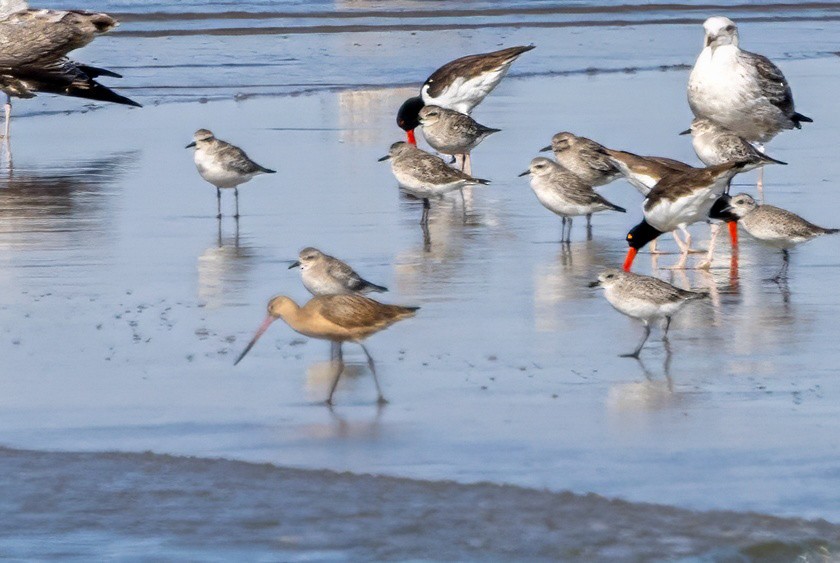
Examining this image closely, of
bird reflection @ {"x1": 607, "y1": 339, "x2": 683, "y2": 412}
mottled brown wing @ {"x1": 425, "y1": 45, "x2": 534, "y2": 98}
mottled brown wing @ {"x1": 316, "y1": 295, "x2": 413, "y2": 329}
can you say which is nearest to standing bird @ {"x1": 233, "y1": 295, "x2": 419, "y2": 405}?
mottled brown wing @ {"x1": 316, "y1": 295, "x2": 413, "y2": 329}

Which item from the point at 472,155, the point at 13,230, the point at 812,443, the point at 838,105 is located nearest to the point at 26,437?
the point at 812,443

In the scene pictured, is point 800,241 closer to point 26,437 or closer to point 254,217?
point 254,217

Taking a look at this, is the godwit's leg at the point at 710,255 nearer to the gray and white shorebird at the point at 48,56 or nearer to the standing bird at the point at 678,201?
the standing bird at the point at 678,201

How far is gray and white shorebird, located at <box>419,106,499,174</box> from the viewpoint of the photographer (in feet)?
50.9

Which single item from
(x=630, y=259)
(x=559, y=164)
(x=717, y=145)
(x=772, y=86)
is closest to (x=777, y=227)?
(x=630, y=259)

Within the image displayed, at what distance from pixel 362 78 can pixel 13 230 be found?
37.8 ft

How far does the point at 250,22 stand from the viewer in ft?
112

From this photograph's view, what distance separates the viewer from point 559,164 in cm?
1353

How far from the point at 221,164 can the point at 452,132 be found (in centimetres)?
278

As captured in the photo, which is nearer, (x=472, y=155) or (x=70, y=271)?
(x=70, y=271)

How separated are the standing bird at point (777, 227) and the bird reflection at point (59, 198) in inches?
184

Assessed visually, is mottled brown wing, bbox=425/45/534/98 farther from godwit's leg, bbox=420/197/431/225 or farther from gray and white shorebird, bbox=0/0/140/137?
godwit's leg, bbox=420/197/431/225

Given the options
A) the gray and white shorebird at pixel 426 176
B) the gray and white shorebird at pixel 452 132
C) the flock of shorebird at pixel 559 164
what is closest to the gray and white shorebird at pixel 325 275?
the flock of shorebird at pixel 559 164

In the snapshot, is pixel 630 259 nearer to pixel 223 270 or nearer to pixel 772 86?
pixel 223 270
